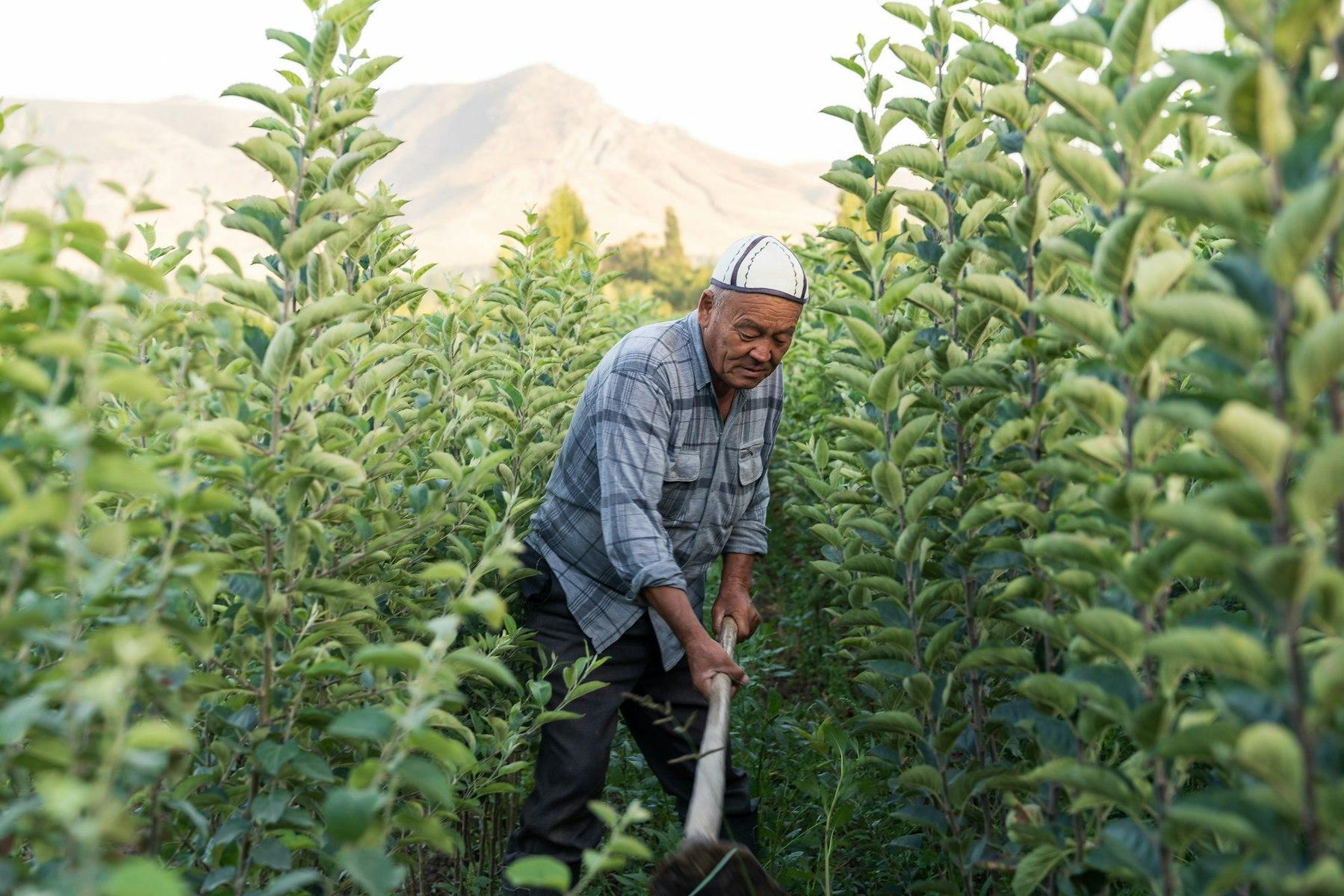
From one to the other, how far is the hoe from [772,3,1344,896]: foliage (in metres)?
0.37

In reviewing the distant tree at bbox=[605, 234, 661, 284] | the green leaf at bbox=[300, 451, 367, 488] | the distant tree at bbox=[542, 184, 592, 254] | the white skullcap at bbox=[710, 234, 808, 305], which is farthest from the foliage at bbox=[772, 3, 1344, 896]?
the distant tree at bbox=[605, 234, 661, 284]

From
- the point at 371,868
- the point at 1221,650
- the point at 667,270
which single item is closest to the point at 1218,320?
the point at 1221,650

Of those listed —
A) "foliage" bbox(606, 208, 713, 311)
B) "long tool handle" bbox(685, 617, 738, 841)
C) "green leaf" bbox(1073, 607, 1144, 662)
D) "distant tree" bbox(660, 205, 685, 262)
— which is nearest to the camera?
"green leaf" bbox(1073, 607, 1144, 662)

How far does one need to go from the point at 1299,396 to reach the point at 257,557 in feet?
5.74

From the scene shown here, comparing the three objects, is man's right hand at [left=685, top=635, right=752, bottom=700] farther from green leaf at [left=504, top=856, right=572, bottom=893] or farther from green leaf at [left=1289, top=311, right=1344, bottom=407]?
green leaf at [left=1289, top=311, right=1344, bottom=407]

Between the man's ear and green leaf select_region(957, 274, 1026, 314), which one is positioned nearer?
green leaf select_region(957, 274, 1026, 314)

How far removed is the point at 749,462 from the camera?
11.6ft

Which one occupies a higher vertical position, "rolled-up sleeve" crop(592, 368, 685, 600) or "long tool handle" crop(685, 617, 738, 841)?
"rolled-up sleeve" crop(592, 368, 685, 600)

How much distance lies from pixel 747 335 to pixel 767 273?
18 cm

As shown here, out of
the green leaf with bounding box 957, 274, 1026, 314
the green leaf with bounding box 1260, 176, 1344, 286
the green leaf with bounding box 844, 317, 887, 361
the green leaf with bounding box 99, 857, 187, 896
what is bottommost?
the green leaf with bounding box 99, 857, 187, 896

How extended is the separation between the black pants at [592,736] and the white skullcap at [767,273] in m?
1.04

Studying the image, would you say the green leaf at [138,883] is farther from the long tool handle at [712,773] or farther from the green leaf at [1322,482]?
the long tool handle at [712,773]

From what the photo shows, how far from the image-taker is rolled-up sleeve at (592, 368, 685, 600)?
2945 millimetres

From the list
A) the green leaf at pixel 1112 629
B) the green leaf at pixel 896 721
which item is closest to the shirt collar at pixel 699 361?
the green leaf at pixel 896 721
